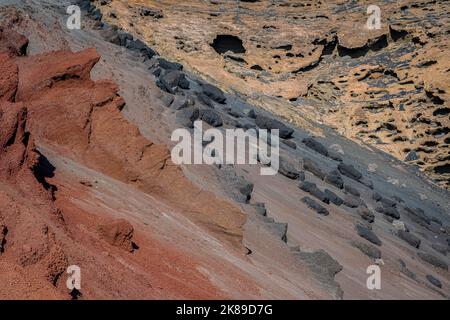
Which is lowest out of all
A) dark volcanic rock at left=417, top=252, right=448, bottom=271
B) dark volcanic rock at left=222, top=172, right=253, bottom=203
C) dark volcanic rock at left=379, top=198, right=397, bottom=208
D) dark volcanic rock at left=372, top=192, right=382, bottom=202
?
dark volcanic rock at left=379, top=198, right=397, bottom=208

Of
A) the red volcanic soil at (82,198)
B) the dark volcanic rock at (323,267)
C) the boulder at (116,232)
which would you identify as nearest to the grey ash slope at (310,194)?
the dark volcanic rock at (323,267)

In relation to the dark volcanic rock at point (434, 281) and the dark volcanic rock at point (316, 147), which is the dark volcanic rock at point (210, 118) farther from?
the dark volcanic rock at point (434, 281)

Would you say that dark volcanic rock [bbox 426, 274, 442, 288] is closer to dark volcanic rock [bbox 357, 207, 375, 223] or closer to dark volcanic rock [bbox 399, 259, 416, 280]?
dark volcanic rock [bbox 399, 259, 416, 280]

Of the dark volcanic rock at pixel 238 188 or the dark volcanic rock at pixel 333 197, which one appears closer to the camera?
the dark volcanic rock at pixel 238 188

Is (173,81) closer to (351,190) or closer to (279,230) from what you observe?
(351,190)

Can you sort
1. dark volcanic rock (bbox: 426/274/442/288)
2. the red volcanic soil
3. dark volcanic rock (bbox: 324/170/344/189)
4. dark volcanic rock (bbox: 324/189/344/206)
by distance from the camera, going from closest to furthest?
the red volcanic soil < dark volcanic rock (bbox: 426/274/442/288) < dark volcanic rock (bbox: 324/189/344/206) < dark volcanic rock (bbox: 324/170/344/189)

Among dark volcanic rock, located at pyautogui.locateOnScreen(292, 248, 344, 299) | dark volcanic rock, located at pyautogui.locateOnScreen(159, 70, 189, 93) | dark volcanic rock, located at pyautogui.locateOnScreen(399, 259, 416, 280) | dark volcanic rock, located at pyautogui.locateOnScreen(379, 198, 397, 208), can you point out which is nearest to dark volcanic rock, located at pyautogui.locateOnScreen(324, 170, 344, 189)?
dark volcanic rock, located at pyautogui.locateOnScreen(379, 198, 397, 208)

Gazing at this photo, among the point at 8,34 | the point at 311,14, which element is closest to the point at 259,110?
the point at 311,14
